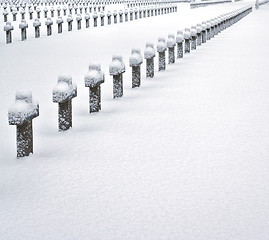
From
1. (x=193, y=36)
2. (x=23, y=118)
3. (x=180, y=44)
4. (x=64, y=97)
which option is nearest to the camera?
(x=23, y=118)

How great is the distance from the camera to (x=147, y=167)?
5.06m

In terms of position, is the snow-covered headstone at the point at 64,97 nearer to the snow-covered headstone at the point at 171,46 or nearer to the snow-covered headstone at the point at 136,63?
the snow-covered headstone at the point at 136,63

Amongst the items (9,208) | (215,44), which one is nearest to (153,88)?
(9,208)

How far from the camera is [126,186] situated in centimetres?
455

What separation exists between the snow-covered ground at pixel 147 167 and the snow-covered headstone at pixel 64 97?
130 mm

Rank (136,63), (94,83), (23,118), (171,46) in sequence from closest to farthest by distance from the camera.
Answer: (23,118), (94,83), (136,63), (171,46)

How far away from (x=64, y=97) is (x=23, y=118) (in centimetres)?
96

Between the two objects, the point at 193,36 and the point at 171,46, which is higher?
the point at 171,46

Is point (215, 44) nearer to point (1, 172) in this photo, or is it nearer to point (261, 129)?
point (261, 129)

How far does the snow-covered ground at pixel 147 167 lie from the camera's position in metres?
3.81

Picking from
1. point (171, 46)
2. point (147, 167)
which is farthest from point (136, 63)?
point (147, 167)

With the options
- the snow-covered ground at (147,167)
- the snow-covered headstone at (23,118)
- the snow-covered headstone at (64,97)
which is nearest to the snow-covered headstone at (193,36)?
the snow-covered ground at (147,167)

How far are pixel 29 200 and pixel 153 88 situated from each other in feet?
17.5

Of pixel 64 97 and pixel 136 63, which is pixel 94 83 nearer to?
pixel 64 97
